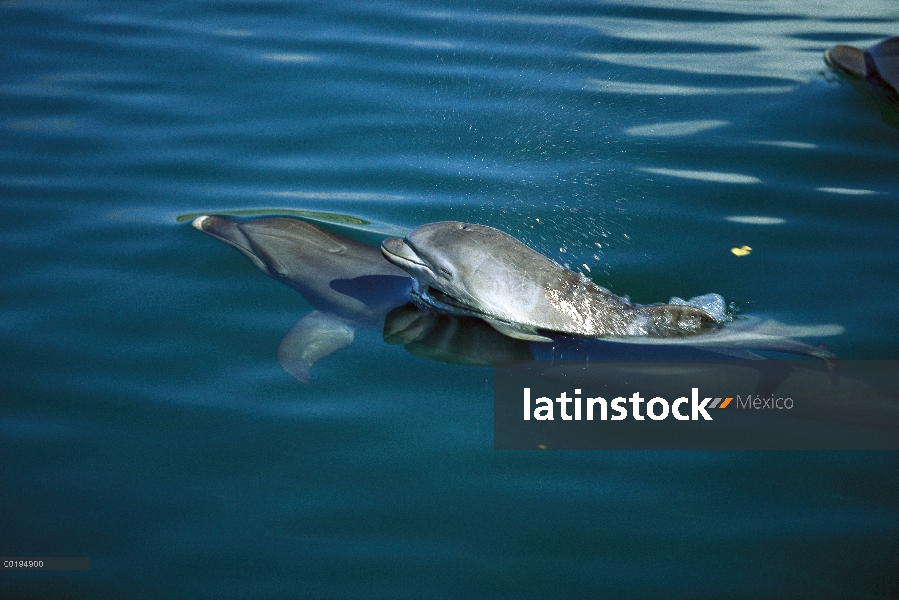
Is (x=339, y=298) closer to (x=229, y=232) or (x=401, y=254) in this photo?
(x=401, y=254)

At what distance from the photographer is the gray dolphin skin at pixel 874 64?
8.88 metres

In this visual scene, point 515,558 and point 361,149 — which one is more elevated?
point 361,149

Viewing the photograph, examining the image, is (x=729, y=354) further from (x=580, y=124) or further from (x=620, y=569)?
(x=580, y=124)

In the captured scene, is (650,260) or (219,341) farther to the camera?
(650,260)

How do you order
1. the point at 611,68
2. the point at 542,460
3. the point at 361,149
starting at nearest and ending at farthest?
the point at 542,460 → the point at 361,149 → the point at 611,68

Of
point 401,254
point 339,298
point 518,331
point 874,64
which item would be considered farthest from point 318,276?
point 874,64

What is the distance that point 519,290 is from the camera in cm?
518

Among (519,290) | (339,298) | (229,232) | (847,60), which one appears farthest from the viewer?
(847,60)

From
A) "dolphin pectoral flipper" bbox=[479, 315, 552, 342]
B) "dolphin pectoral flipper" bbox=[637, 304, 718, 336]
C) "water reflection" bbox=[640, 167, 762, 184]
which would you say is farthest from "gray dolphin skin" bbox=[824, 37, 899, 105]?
"dolphin pectoral flipper" bbox=[479, 315, 552, 342]

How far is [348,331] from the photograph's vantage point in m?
5.69

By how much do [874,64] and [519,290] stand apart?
20.0 feet

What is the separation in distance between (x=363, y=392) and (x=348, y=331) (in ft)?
2.11

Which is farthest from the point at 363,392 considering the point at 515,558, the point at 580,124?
the point at 580,124

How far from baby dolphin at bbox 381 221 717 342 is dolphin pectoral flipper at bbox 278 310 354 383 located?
0.64 m
